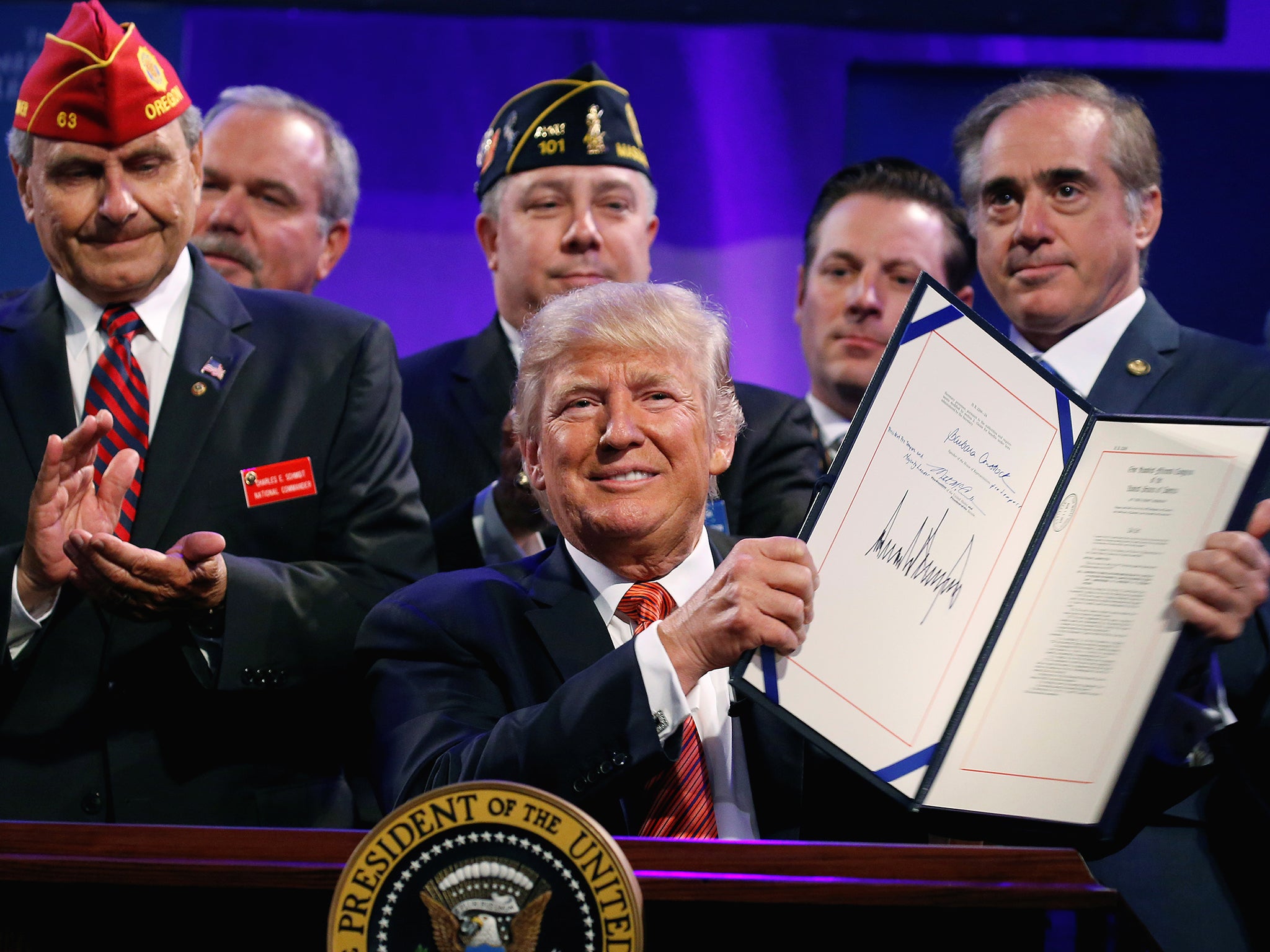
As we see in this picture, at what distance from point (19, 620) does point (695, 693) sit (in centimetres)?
108

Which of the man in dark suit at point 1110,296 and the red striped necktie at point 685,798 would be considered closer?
the red striped necktie at point 685,798

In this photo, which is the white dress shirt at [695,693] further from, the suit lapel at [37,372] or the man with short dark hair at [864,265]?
the man with short dark hair at [864,265]

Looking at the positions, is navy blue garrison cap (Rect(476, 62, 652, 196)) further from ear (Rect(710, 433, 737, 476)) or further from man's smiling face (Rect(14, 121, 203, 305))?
ear (Rect(710, 433, 737, 476))

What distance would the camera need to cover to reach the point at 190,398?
2242 millimetres

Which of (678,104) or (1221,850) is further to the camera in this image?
(678,104)

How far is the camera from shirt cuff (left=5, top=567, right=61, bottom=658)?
2.06m

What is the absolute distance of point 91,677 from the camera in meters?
2.14

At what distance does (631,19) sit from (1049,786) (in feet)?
9.45

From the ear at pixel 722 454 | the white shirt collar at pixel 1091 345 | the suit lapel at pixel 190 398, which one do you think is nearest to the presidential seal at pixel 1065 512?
the ear at pixel 722 454

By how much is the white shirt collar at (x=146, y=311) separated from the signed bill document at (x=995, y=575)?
1.34 metres

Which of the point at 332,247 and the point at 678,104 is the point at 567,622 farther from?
the point at 678,104

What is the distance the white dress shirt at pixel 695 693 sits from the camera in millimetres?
1522

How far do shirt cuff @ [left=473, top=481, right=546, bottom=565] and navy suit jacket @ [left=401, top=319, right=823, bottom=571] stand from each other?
2cm
